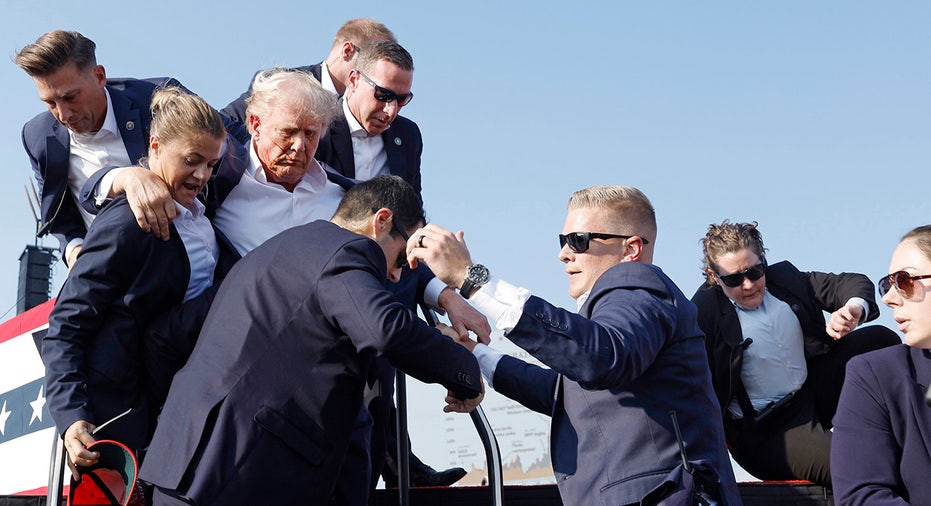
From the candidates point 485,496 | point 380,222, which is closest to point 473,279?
point 380,222

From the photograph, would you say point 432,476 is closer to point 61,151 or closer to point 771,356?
point 771,356

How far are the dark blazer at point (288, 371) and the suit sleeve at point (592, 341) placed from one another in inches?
9.2

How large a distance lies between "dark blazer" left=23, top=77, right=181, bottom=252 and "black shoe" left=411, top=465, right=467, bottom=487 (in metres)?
1.74

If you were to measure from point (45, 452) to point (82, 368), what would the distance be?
3936mm

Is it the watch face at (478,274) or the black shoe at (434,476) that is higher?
the watch face at (478,274)

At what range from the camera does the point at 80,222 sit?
3996mm

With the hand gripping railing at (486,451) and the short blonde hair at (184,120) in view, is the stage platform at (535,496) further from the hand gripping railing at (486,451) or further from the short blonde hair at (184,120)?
the short blonde hair at (184,120)

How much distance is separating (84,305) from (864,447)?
2.48 m

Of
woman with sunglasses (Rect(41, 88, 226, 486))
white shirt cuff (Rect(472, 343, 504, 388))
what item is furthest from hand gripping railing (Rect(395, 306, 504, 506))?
Result: woman with sunglasses (Rect(41, 88, 226, 486))

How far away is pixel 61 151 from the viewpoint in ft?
12.9

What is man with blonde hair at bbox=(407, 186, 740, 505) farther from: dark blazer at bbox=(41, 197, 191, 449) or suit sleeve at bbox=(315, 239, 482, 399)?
dark blazer at bbox=(41, 197, 191, 449)

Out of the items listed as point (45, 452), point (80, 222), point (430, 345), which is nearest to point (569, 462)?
point (430, 345)

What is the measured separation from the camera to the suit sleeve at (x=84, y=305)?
3.03m

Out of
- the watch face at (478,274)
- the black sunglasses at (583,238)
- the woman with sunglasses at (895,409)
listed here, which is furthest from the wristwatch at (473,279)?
the woman with sunglasses at (895,409)
